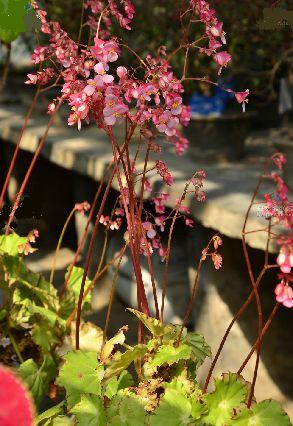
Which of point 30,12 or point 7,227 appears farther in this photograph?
point 7,227

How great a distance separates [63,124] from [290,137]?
1924mm

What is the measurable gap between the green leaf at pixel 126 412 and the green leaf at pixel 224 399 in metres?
0.10

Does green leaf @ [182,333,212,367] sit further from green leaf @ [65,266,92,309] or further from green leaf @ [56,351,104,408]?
green leaf @ [65,266,92,309]

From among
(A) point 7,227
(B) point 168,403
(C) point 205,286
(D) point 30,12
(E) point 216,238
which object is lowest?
(C) point 205,286

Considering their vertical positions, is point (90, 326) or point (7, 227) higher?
point (7, 227)

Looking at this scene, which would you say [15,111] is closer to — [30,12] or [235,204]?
[235,204]

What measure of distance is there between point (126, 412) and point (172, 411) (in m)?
0.08

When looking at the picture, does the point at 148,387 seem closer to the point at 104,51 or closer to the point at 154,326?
the point at 154,326

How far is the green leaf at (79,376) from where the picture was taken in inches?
45.0

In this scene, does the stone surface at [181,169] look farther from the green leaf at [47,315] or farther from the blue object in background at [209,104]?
the green leaf at [47,315]

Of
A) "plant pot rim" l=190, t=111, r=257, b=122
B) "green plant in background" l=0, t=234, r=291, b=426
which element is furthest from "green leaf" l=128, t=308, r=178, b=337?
"plant pot rim" l=190, t=111, r=257, b=122

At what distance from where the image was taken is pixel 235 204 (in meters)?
2.34

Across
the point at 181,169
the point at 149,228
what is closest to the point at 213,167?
the point at 181,169

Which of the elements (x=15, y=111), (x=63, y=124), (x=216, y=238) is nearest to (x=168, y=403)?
(x=216, y=238)
